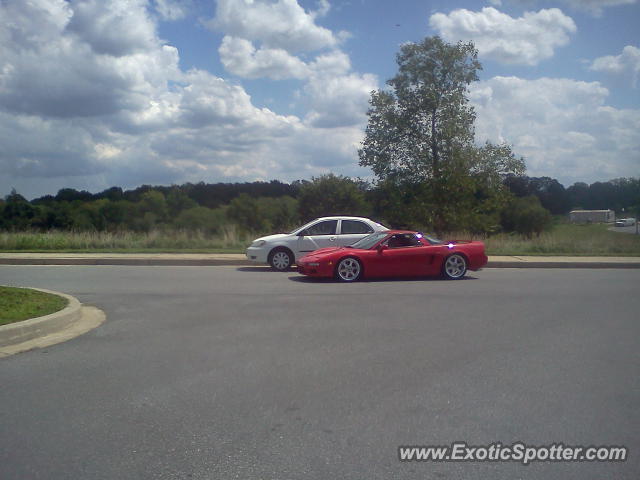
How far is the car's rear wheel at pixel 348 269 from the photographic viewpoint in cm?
1413

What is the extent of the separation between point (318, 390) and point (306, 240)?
435 inches

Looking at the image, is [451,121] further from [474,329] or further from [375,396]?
[375,396]

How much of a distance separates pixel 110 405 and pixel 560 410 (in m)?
3.92

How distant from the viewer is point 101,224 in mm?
44344

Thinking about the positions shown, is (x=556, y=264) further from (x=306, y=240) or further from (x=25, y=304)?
(x=25, y=304)

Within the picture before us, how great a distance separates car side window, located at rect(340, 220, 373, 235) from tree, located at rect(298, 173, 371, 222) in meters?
15.5

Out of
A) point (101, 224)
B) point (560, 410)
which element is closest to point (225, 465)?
point (560, 410)

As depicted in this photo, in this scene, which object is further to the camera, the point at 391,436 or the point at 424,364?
the point at 424,364

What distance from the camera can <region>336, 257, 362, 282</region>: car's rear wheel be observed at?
14.1m

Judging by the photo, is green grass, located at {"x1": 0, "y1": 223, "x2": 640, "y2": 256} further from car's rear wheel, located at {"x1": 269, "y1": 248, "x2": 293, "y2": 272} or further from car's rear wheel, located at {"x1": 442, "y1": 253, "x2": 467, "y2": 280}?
car's rear wheel, located at {"x1": 442, "y1": 253, "x2": 467, "y2": 280}

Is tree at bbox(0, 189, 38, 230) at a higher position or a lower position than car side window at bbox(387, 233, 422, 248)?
higher

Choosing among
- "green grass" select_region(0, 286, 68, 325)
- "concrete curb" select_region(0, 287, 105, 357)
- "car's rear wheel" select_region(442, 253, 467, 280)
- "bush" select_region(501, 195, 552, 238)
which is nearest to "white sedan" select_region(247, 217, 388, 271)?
"car's rear wheel" select_region(442, 253, 467, 280)

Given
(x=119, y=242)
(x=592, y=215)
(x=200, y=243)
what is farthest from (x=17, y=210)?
(x=592, y=215)

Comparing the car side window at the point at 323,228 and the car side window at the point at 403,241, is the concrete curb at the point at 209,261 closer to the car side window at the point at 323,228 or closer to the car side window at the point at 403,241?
the car side window at the point at 323,228
